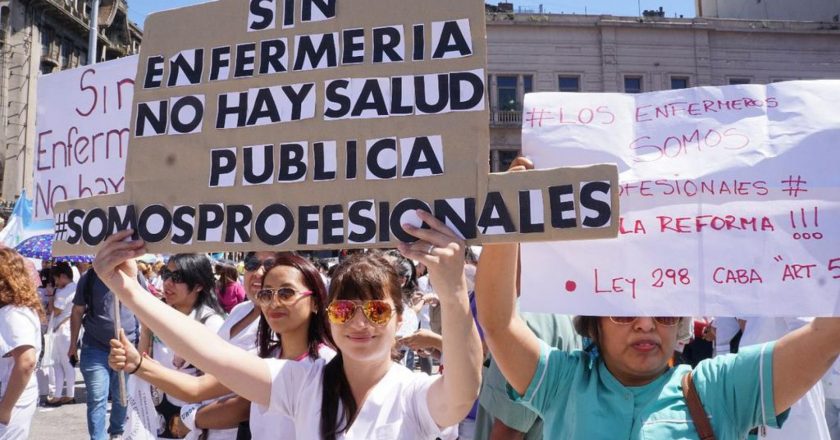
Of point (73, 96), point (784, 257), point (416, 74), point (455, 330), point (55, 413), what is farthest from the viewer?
point (55, 413)

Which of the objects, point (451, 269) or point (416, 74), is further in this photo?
point (416, 74)

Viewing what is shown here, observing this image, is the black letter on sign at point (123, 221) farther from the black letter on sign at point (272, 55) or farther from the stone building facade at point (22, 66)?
the stone building facade at point (22, 66)

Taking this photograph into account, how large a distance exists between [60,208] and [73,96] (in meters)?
0.87

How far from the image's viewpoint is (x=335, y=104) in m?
2.16

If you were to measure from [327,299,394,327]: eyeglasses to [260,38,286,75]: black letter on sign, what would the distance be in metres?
0.81

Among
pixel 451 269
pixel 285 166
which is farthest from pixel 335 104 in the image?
pixel 451 269

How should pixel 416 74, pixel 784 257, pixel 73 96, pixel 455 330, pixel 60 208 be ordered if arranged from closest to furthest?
pixel 455 330, pixel 784 257, pixel 416 74, pixel 60 208, pixel 73 96

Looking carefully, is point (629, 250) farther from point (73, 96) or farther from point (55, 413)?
point (55, 413)

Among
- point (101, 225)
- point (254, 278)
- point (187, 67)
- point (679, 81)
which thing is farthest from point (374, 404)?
point (679, 81)

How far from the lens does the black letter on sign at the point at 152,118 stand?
231 centimetres

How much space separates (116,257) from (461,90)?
1.20 meters

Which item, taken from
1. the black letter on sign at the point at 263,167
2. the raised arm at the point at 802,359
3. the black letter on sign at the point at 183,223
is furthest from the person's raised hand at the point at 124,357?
A: the raised arm at the point at 802,359

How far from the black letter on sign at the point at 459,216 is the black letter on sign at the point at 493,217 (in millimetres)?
26

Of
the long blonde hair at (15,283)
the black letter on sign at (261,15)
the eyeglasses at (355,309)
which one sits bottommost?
the eyeglasses at (355,309)
